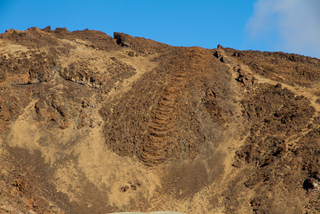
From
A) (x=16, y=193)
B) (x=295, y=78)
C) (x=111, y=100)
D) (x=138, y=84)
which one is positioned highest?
(x=295, y=78)

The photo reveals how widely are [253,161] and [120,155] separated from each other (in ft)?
46.1

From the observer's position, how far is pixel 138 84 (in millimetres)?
42781

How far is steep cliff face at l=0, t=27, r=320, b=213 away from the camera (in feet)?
109

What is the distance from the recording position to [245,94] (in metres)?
43.3

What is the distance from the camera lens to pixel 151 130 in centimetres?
3847

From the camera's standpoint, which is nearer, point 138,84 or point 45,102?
point 45,102

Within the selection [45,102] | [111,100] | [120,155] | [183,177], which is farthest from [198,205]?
[45,102]

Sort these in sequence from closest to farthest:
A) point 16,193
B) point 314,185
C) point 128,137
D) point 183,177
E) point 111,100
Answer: point 16,193
point 314,185
point 183,177
point 128,137
point 111,100

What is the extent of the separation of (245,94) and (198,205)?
16.0 meters

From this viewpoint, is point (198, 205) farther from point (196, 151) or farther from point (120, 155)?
point (120, 155)

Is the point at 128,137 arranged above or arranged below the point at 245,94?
below

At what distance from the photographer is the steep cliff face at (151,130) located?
33250 millimetres

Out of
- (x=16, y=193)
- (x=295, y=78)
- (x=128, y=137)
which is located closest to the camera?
(x=16, y=193)

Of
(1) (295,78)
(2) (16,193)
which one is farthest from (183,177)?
(1) (295,78)
